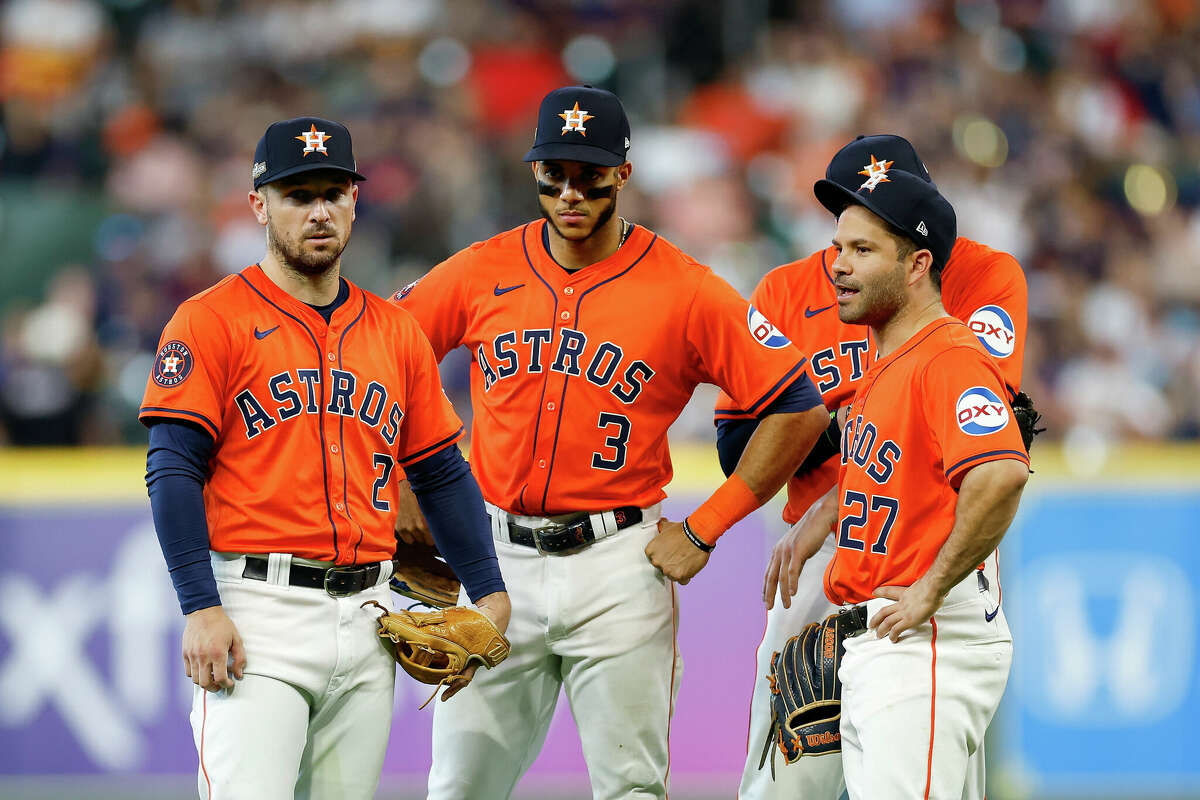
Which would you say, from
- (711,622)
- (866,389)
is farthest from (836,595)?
(711,622)

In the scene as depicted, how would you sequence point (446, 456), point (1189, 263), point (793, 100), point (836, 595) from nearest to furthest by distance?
point (836, 595), point (446, 456), point (1189, 263), point (793, 100)

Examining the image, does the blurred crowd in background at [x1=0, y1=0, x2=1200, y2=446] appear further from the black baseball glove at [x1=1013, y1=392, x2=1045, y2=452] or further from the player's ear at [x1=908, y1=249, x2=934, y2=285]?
the player's ear at [x1=908, y1=249, x2=934, y2=285]

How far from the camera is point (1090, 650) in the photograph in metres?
7.41

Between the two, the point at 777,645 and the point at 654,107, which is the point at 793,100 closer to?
A: the point at 654,107

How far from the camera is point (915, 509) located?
3785 mm

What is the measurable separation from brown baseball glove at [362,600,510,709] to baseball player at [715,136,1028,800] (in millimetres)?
979

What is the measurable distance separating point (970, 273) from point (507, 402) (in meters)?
1.46

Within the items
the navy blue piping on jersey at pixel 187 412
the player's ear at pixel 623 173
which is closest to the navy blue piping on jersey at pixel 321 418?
the navy blue piping on jersey at pixel 187 412

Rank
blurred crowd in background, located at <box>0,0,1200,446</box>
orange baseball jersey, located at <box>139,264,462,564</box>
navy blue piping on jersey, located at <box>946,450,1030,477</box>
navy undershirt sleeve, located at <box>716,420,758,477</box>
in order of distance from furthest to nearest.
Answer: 1. blurred crowd in background, located at <box>0,0,1200,446</box>
2. navy undershirt sleeve, located at <box>716,420,758,477</box>
3. orange baseball jersey, located at <box>139,264,462,564</box>
4. navy blue piping on jersey, located at <box>946,450,1030,477</box>

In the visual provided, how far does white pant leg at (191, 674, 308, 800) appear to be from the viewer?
12.0 feet

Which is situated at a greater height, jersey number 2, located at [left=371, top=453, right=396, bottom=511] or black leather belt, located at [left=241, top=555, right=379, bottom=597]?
jersey number 2, located at [left=371, top=453, right=396, bottom=511]

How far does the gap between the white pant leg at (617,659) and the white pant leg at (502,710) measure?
0.25ft

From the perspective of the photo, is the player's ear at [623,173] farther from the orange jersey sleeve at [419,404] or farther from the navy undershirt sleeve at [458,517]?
the navy undershirt sleeve at [458,517]

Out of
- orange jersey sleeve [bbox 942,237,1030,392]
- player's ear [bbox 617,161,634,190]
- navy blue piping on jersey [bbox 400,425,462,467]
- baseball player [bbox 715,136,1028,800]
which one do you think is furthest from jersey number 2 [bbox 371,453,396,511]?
orange jersey sleeve [bbox 942,237,1030,392]
